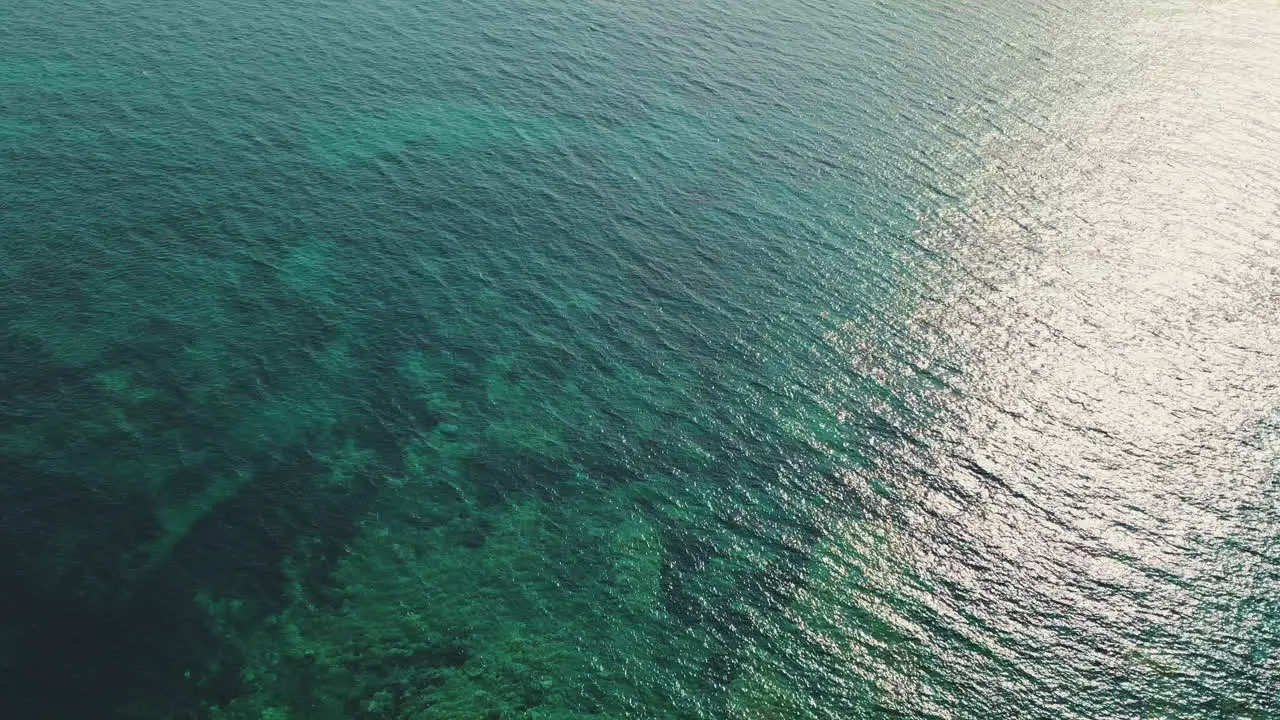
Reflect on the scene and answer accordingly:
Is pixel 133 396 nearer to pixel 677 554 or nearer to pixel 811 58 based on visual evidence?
pixel 677 554

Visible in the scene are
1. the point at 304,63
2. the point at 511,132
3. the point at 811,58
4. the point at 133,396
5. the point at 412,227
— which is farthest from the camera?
the point at 811,58

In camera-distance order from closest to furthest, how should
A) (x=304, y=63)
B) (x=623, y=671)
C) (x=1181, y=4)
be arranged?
(x=623, y=671), (x=304, y=63), (x=1181, y=4)

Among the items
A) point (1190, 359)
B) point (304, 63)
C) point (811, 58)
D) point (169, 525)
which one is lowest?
point (169, 525)

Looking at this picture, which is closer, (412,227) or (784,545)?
(784,545)

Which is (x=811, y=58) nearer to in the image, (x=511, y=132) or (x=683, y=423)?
(x=511, y=132)

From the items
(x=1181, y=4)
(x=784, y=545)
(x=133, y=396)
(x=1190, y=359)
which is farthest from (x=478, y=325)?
(x=1181, y=4)

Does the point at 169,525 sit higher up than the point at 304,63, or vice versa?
the point at 304,63

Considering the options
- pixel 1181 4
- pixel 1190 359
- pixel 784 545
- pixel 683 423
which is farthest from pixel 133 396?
pixel 1181 4
